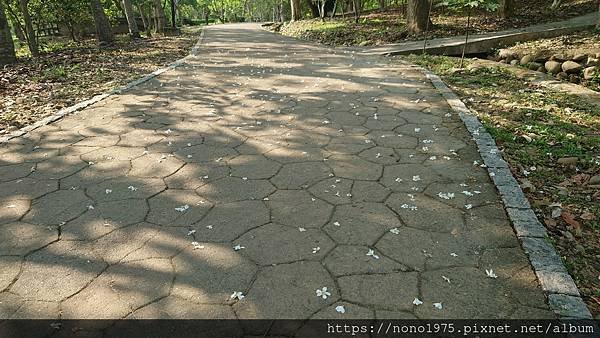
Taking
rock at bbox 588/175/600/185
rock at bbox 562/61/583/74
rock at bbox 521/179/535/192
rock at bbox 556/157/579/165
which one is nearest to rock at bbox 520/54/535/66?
rock at bbox 562/61/583/74

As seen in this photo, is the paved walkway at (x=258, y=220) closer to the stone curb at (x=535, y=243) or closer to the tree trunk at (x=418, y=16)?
the stone curb at (x=535, y=243)

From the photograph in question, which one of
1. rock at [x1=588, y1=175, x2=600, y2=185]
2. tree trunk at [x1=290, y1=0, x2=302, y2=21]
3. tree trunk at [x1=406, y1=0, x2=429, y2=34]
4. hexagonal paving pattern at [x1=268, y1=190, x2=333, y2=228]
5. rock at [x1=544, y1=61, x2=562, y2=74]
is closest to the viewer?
hexagonal paving pattern at [x1=268, y1=190, x2=333, y2=228]

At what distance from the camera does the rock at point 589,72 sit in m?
7.32

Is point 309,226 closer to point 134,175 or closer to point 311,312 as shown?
point 311,312

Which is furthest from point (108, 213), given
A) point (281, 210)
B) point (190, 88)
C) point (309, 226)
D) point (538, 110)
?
point (538, 110)

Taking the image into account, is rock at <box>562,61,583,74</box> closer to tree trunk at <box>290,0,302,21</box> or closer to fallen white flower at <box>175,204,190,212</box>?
fallen white flower at <box>175,204,190,212</box>

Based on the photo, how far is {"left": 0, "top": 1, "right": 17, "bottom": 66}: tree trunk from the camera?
8.90 m

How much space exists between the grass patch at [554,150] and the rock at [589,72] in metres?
1.42

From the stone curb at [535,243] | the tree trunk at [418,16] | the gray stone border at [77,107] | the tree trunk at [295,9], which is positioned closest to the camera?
the stone curb at [535,243]

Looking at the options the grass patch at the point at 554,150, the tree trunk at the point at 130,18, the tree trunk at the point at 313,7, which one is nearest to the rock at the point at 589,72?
the grass patch at the point at 554,150

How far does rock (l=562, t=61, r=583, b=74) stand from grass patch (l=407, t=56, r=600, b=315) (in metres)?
1.45

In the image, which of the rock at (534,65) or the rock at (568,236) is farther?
the rock at (534,65)

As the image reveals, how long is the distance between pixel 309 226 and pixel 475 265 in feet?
A: 4.20

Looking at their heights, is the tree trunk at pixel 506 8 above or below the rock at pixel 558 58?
above
